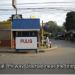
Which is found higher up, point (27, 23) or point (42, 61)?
point (27, 23)

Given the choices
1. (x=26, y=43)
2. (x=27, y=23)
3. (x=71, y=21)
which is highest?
(x=27, y=23)

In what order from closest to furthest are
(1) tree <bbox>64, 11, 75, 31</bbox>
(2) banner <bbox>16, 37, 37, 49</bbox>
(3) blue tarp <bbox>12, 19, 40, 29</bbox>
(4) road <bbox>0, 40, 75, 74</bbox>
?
(4) road <bbox>0, 40, 75, 74</bbox> → (2) banner <bbox>16, 37, 37, 49</bbox> → (3) blue tarp <bbox>12, 19, 40, 29</bbox> → (1) tree <bbox>64, 11, 75, 31</bbox>

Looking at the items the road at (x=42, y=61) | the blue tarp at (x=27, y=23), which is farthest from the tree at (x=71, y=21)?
the road at (x=42, y=61)

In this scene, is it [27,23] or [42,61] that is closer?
[42,61]

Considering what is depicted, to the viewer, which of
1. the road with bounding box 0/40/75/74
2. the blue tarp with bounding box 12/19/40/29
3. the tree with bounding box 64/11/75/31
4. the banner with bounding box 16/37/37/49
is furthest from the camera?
the tree with bounding box 64/11/75/31

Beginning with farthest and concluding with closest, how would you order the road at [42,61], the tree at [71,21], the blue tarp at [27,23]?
the tree at [71,21] → the blue tarp at [27,23] → the road at [42,61]

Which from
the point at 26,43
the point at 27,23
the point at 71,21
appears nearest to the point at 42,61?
the point at 26,43

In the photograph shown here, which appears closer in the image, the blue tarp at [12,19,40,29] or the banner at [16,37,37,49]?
the banner at [16,37,37,49]

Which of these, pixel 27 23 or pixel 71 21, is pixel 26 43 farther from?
pixel 71 21

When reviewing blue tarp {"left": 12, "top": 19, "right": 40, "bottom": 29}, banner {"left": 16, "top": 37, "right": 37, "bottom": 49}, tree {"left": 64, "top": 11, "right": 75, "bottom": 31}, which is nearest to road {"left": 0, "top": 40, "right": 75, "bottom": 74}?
banner {"left": 16, "top": 37, "right": 37, "bottom": 49}

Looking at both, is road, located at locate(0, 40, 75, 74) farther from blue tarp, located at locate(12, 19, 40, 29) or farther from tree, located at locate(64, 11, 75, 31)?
tree, located at locate(64, 11, 75, 31)

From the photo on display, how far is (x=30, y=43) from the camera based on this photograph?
28938mm

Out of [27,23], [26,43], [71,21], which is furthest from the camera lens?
[71,21]

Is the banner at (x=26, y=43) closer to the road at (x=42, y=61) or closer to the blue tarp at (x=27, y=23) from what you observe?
the road at (x=42, y=61)
